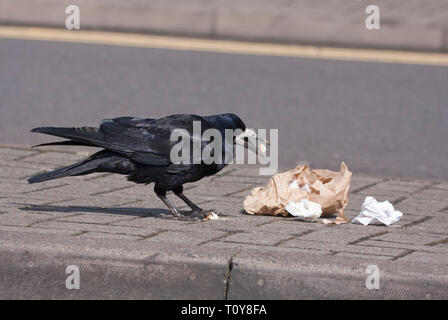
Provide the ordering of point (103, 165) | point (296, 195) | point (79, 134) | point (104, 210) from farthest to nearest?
1. point (296, 195)
2. point (104, 210)
3. point (103, 165)
4. point (79, 134)

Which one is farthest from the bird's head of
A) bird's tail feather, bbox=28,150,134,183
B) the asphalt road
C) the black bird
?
the asphalt road

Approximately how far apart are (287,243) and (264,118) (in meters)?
4.30

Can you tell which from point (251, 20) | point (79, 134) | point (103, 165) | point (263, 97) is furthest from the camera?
point (251, 20)

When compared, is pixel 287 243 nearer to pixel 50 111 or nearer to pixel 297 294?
pixel 297 294

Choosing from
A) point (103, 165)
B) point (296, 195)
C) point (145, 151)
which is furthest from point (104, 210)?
point (296, 195)

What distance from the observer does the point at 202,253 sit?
4.04 meters

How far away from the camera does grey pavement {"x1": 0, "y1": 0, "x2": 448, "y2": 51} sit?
A: 1239 centimetres

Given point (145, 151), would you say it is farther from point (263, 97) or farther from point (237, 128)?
point (263, 97)

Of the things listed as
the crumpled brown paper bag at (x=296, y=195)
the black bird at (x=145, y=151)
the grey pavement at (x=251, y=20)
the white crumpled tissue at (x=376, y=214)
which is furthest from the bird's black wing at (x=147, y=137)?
the grey pavement at (x=251, y=20)

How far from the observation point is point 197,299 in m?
3.91

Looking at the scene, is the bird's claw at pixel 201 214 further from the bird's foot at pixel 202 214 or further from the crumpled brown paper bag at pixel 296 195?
the crumpled brown paper bag at pixel 296 195

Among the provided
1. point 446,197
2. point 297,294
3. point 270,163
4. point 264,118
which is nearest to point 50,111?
point 264,118

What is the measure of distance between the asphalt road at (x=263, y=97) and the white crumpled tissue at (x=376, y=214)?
1856mm

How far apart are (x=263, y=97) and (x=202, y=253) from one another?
575 centimetres
